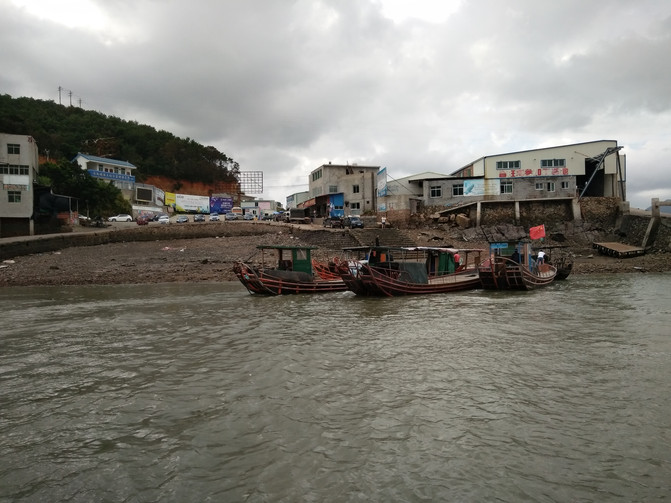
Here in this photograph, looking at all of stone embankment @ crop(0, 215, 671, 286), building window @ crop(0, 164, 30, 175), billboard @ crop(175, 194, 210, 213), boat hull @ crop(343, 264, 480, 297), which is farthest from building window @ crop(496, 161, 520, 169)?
billboard @ crop(175, 194, 210, 213)

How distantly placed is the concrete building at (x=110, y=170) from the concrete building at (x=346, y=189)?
30.3 m

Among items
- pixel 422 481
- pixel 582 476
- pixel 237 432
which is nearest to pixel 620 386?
pixel 582 476

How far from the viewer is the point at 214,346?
1133cm

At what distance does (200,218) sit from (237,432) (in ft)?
165

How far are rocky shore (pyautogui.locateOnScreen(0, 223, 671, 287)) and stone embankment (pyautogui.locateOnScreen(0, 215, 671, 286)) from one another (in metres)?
0.06

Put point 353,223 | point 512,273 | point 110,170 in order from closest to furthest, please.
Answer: point 512,273
point 353,223
point 110,170

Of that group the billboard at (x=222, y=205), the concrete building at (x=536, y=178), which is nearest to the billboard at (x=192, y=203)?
the billboard at (x=222, y=205)

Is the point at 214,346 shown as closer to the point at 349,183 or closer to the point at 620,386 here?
the point at 620,386

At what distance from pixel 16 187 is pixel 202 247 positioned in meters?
18.0

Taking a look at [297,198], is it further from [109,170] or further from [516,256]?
[516,256]

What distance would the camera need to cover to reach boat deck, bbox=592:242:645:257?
108ft

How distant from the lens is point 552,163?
4572 cm

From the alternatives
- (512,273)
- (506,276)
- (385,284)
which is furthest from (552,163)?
(385,284)

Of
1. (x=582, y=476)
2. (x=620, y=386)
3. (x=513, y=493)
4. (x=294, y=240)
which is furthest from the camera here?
(x=294, y=240)
